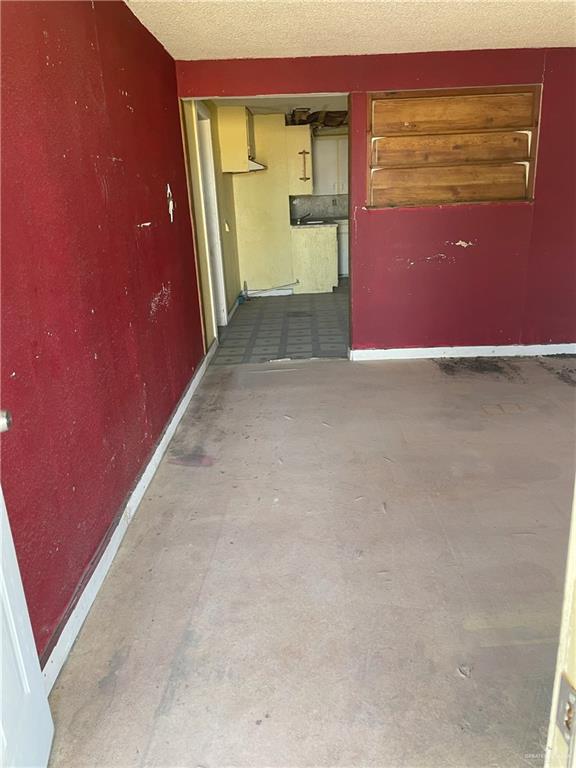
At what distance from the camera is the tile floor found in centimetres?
475

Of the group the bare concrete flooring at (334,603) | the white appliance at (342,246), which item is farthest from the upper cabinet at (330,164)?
the bare concrete flooring at (334,603)

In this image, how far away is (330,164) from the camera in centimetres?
777

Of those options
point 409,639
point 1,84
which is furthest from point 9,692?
point 1,84

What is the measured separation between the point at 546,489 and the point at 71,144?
2.49m

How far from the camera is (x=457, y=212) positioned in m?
4.10

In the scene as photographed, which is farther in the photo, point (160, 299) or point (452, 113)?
point (452, 113)

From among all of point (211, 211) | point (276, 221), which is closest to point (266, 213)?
point (276, 221)

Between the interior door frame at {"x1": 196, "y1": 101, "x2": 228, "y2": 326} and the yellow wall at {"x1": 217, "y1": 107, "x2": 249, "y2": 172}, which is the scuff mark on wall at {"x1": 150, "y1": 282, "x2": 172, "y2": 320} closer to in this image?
the interior door frame at {"x1": 196, "y1": 101, "x2": 228, "y2": 326}

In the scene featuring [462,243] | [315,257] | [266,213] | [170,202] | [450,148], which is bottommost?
[315,257]

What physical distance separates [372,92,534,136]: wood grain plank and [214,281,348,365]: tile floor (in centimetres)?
185

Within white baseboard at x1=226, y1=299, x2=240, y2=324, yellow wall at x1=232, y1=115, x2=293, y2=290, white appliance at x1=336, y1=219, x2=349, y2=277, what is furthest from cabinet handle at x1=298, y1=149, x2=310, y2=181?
white baseboard at x1=226, y1=299, x2=240, y2=324

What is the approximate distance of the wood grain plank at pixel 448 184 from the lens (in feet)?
13.2

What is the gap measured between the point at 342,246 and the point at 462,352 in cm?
A: 415

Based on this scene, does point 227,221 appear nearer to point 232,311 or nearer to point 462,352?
point 232,311
